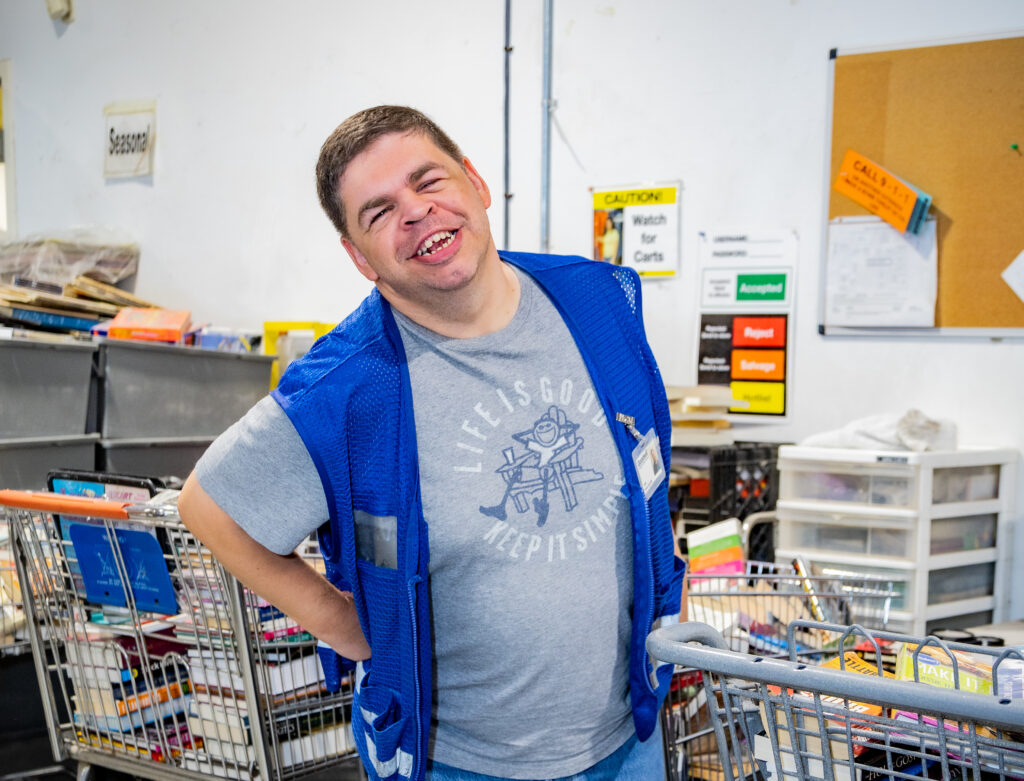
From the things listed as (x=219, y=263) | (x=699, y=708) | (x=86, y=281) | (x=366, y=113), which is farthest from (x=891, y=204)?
(x=86, y=281)

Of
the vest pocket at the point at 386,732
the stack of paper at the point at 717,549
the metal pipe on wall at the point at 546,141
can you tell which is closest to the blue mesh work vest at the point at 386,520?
the vest pocket at the point at 386,732

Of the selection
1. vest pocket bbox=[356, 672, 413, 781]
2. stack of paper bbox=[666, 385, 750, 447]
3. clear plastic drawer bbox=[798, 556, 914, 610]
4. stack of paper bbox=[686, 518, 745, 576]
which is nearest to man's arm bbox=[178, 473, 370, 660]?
vest pocket bbox=[356, 672, 413, 781]

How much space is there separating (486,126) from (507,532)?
8.38ft

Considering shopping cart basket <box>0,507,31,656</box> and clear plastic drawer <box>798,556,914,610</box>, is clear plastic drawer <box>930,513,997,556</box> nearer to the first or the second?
clear plastic drawer <box>798,556,914,610</box>

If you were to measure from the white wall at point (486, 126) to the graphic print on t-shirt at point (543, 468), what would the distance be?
77.3 inches

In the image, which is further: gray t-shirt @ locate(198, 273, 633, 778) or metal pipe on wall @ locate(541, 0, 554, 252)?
metal pipe on wall @ locate(541, 0, 554, 252)

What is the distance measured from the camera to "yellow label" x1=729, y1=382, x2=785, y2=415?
9.61 ft

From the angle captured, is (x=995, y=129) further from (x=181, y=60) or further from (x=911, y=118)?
(x=181, y=60)

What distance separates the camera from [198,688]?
1.73 m

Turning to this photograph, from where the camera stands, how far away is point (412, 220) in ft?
3.70

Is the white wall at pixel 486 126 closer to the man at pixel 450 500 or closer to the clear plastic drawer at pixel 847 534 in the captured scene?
the clear plastic drawer at pixel 847 534

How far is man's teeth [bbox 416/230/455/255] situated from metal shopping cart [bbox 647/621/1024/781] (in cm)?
56

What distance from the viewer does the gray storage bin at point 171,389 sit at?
2.89m

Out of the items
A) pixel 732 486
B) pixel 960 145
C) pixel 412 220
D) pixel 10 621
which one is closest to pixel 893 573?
pixel 732 486
